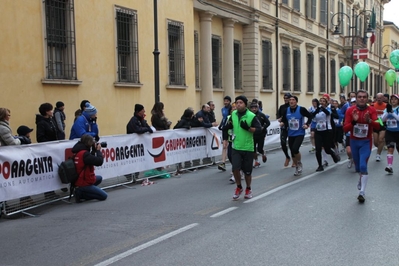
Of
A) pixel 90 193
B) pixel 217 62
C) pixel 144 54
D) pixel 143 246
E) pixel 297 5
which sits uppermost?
pixel 297 5

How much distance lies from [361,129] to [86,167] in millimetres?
4954

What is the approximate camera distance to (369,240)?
20.8 ft

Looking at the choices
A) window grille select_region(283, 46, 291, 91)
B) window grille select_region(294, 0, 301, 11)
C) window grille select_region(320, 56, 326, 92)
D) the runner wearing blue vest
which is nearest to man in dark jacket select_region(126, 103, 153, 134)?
Answer: the runner wearing blue vest

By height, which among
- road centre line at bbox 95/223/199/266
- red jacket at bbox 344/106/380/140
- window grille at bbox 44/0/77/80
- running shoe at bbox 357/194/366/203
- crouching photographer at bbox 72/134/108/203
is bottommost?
road centre line at bbox 95/223/199/266

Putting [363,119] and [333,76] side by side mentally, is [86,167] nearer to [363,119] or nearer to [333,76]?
[363,119]

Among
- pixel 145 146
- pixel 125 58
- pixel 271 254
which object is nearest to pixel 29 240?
pixel 271 254

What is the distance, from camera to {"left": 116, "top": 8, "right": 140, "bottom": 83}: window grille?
17817 mm

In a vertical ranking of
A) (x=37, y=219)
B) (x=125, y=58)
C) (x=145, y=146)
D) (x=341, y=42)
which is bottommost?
(x=37, y=219)

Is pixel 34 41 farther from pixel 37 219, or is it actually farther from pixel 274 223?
pixel 274 223

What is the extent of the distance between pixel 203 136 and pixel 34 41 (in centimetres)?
527

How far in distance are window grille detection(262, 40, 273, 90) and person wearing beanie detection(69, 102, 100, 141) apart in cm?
2006

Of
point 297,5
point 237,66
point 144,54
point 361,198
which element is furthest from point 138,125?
point 297,5

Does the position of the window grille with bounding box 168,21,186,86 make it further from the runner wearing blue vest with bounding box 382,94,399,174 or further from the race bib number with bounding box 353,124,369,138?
the race bib number with bounding box 353,124,369,138

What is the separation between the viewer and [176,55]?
21062 mm
